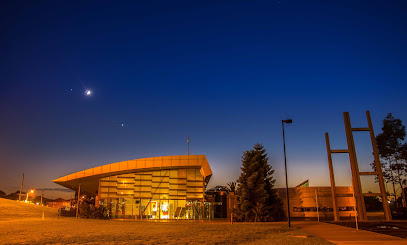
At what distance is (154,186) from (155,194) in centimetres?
102

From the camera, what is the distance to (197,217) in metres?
37.0

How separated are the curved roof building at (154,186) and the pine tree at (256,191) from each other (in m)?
6.02

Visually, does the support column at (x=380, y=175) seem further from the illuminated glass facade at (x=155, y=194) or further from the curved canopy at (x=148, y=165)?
the illuminated glass facade at (x=155, y=194)

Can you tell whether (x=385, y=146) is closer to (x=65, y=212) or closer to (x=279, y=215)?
(x=279, y=215)

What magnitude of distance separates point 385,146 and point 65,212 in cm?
4628

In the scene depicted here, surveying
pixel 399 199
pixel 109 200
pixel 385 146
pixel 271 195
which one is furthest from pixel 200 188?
pixel 399 199

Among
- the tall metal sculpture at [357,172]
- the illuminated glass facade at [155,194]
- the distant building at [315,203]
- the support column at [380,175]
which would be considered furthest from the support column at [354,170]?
the illuminated glass facade at [155,194]

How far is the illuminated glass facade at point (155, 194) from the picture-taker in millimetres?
37219

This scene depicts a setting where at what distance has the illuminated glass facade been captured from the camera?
1465 inches

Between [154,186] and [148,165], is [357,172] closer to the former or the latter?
[154,186]

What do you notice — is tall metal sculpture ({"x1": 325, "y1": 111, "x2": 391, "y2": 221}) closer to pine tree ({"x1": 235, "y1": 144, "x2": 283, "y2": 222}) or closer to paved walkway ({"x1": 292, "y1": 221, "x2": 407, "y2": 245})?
pine tree ({"x1": 235, "y1": 144, "x2": 283, "y2": 222})

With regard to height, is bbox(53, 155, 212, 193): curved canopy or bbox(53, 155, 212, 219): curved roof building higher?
bbox(53, 155, 212, 193): curved canopy

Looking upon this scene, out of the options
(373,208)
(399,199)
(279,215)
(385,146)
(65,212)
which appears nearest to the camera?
(279,215)

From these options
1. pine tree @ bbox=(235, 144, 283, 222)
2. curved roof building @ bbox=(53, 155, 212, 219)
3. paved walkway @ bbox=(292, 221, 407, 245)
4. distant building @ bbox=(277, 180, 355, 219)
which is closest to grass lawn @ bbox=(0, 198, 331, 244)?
paved walkway @ bbox=(292, 221, 407, 245)
